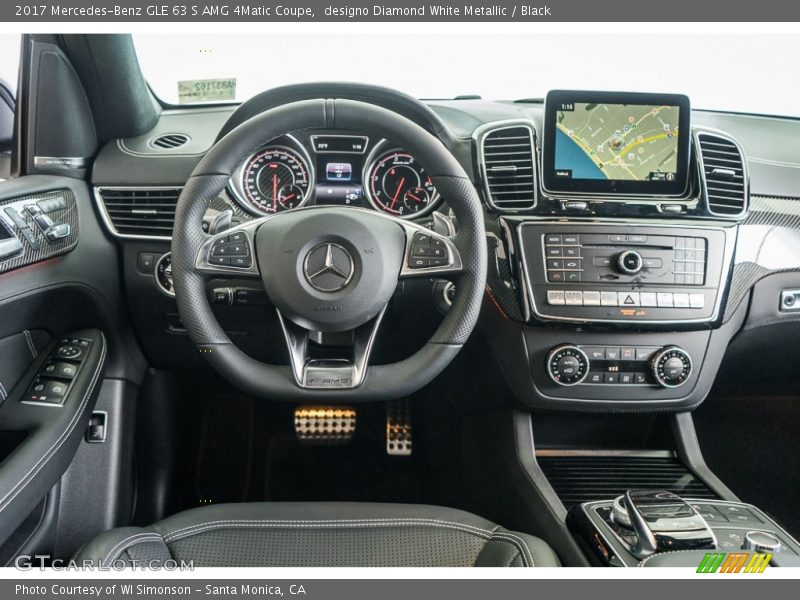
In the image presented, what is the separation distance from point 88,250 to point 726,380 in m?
1.82

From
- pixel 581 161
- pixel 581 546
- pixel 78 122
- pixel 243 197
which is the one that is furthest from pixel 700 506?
pixel 78 122

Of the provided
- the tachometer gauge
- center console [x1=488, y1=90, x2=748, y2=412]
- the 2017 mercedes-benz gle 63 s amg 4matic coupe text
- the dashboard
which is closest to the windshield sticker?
the 2017 mercedes-benz gle 63 s amg 4matic coupe text

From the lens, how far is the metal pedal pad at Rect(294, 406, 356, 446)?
7.34 feet

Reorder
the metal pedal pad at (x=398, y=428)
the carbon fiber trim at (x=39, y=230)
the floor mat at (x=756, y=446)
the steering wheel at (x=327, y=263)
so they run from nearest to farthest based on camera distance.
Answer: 1. the steering wheel at (x=327, y=263)
2. the carbon fiber trim at (x=39, y=230)
3. the floor mat at (x=756, y=446)
4. the metal pedal pad at (x=398, y=428)

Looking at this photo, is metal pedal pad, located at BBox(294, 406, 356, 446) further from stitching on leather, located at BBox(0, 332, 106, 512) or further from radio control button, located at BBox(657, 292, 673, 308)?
radio control button, located at BBox(657, 292, 673, 308)

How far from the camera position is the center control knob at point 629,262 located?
5.33 ft

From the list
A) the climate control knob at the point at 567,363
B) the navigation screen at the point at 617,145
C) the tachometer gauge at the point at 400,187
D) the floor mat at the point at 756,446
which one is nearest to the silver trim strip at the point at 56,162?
the tachometer gauge at the point at 400,187

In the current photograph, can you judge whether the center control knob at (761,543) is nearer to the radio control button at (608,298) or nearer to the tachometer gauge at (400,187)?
the radio control button at (608,298)

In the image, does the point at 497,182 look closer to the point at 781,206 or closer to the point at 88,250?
the point at 781,206

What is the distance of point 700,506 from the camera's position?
1.46 metres

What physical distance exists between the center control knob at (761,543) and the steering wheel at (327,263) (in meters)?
0.63

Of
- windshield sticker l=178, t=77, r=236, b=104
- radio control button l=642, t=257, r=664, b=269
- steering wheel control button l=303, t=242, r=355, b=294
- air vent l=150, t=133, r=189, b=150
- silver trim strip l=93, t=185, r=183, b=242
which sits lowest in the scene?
steering wheel control button l=303, t=242, r=355, b=294

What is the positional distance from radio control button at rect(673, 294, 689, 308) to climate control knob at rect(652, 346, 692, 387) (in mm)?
108

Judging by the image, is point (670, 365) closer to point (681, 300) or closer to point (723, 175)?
point (681, 300)
